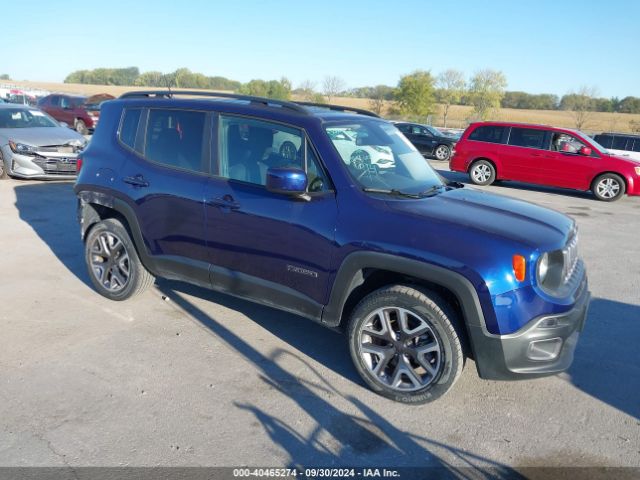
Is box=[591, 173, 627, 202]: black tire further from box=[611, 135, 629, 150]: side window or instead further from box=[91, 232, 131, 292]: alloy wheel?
box=[91, 232, 131, 292]: alloy wheel

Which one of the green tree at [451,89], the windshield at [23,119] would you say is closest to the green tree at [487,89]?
the green tree at [451,89]

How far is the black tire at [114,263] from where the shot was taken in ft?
15.2

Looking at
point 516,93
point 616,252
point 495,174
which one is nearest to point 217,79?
point 516,93

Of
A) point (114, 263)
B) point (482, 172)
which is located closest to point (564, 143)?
point (482, 172)

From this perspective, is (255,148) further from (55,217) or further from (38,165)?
(38,165)

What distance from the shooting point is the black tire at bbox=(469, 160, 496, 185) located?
13.9 m

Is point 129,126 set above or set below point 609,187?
above

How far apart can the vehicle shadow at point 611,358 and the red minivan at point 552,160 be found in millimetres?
8538

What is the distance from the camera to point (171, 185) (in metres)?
4.17

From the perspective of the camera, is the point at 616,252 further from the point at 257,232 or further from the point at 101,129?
the point at 101,129

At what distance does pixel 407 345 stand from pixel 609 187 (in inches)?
461

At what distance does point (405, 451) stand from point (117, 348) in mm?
2335

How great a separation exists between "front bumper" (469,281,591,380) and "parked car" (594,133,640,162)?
15283 mm

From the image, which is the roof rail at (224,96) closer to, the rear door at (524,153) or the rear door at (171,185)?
the rear door at (171,185)
